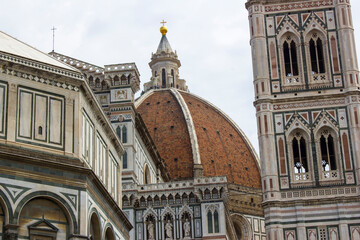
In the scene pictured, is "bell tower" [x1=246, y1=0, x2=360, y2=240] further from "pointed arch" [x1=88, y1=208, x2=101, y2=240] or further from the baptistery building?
"pointed arch" [x1=88, y1=208, x2=101, y2=240]

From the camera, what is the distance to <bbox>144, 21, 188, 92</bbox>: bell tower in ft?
322

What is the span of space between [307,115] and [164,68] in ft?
195

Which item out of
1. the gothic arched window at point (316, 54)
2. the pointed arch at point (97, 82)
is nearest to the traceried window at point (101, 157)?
the gothic arched window at point (316, 54)

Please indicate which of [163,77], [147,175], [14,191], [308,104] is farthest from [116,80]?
[163,77]

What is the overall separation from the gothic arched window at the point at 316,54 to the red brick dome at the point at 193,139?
45851 mm

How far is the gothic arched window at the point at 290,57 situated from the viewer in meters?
42.2

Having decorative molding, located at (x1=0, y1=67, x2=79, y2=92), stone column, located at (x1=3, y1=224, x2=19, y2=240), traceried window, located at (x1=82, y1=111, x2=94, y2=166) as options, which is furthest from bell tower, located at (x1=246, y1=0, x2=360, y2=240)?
stone column, located at (x1=3, y1=224, x2=19, y2=240)

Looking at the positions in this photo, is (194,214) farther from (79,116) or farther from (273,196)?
(79,116)

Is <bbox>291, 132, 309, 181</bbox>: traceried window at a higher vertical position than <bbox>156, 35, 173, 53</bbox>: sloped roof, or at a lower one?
lower

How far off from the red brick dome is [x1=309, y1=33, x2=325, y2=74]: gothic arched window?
45851mm

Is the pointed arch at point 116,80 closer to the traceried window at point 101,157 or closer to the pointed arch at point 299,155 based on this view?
the pointed arch at point 299,155

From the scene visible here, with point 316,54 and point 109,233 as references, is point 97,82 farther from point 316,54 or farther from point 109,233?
point 109,233

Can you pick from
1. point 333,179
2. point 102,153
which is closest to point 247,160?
point 333,179

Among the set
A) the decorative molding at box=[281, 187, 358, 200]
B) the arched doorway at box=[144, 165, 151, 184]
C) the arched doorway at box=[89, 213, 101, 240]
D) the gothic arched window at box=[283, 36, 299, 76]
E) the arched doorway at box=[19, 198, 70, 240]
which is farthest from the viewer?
the arched doorway at box=[144, 165, 151, 184]
